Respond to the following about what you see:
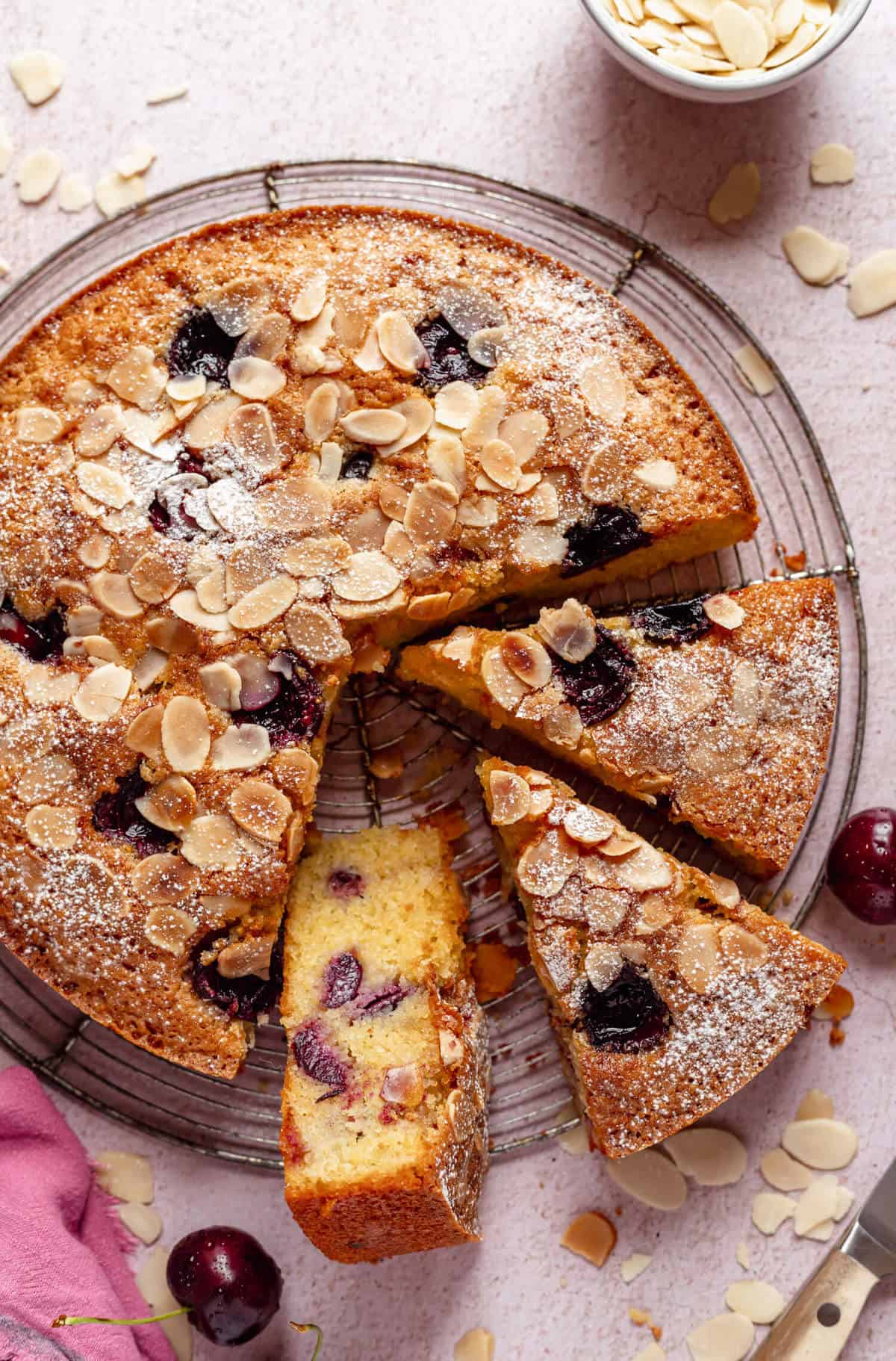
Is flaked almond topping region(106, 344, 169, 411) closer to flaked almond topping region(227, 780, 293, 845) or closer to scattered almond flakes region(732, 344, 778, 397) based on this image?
flaked almond topping region(227, 780, 293, 845)

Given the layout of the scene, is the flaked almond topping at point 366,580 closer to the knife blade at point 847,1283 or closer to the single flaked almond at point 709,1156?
the single flaked almond at point 709,1156

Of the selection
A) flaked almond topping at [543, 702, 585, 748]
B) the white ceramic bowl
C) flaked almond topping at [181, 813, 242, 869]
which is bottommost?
flaked almond topping at [181, 813, 242, 869]

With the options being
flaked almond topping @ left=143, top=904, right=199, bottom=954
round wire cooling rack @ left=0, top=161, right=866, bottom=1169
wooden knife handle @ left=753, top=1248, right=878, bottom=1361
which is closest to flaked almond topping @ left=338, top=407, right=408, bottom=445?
round wire cooling rack @ left=0, top=161, right=866, bottom=1169

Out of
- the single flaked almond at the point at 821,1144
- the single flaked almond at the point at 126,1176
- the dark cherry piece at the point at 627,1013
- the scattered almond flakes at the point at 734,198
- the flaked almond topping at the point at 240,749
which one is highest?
the scattered almond flakes at the point at 734,198

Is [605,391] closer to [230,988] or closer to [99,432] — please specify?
[99,432]

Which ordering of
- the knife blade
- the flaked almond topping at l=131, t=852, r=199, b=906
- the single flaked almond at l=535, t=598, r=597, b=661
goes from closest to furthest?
the flaked almond topping at l=131, t=852, r=199, b=906
the single flaked almond at l=535, t=598, r=597, b=661
the knife blade

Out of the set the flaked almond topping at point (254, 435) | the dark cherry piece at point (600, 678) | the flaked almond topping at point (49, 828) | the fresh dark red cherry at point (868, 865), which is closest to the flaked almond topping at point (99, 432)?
the flaked almond topping at point (254, 435)

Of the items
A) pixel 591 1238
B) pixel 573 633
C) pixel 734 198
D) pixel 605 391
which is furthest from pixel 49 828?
pixel 734 198
